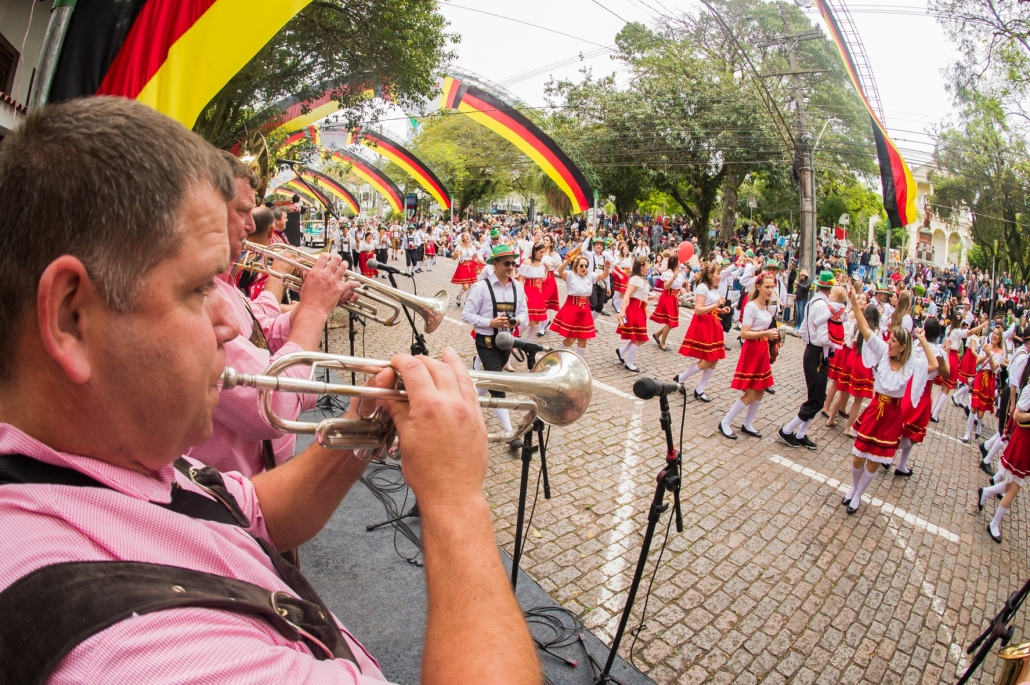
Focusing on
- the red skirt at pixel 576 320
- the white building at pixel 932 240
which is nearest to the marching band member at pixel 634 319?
the red skirt at pixel 576 320

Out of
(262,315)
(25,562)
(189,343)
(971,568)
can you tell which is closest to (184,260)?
(189,343)

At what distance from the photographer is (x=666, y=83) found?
25641 millimetres

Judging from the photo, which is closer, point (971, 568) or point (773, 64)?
point (971, 568)

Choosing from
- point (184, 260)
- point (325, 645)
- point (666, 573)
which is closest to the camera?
point (184, 260)

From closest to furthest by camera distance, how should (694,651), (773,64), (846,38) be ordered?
1. (694,651)
2. (846,38)
3. (773,64)

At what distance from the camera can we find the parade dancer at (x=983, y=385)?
9602 mm

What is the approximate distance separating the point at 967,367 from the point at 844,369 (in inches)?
185

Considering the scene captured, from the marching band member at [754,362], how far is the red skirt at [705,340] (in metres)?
0.85

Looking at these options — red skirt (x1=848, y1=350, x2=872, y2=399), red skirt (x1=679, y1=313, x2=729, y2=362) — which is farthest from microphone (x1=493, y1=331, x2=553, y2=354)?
red skirt (x1=848, y1=350, x2=872, y2=399)

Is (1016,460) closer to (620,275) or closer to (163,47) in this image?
(163,47)

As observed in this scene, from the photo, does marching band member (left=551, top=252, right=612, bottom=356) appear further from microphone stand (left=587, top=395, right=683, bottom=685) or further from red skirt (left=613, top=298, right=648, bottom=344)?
microphone stand (left=587, top=395, right=683, bottom=685)

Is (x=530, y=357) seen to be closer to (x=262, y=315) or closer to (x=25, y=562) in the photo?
(x=262, y=315)

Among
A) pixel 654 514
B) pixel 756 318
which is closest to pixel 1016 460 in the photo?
pixel 756 318

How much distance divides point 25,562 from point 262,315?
2.88 m
